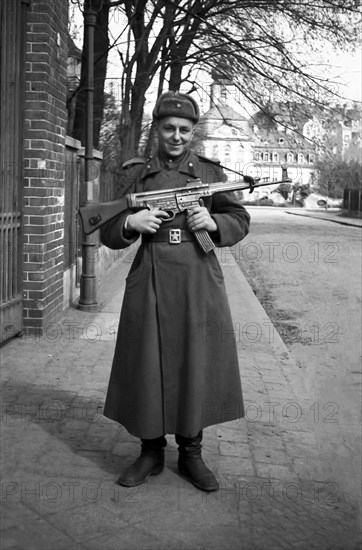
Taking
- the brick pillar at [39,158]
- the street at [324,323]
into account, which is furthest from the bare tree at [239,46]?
the brick pillar at [39,158]

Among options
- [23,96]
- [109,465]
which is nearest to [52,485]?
[109,465]

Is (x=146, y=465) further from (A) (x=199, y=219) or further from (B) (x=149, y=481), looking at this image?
(A) (x=199, y=219)

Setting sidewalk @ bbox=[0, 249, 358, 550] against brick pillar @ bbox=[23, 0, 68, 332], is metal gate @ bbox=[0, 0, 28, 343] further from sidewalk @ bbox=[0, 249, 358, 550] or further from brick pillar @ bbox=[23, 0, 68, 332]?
sidewalk @ bbox=[0, 249, 358, 550]

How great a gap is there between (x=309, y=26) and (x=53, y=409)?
14.8 m

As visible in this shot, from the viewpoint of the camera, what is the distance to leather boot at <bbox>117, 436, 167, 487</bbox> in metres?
3.97

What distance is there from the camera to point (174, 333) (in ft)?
12.9

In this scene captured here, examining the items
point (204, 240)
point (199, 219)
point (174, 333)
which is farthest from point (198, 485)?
point (199, 219)

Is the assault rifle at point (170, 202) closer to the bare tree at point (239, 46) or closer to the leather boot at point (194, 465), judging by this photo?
the leather boot at point (194, 465)

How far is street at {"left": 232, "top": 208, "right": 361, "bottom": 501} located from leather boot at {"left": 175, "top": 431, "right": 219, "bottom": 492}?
0.76 metres

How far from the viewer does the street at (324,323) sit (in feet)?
17.2

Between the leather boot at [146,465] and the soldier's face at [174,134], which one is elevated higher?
the soldier's face at [174,134]

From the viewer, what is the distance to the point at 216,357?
3994 mm

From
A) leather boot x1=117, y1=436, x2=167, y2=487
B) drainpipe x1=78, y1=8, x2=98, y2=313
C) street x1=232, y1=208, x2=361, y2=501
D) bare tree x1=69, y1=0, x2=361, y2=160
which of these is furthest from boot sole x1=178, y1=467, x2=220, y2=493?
bare tree x1=69, y1=0, x2=361, y2=160

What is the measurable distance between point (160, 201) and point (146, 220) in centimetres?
14
